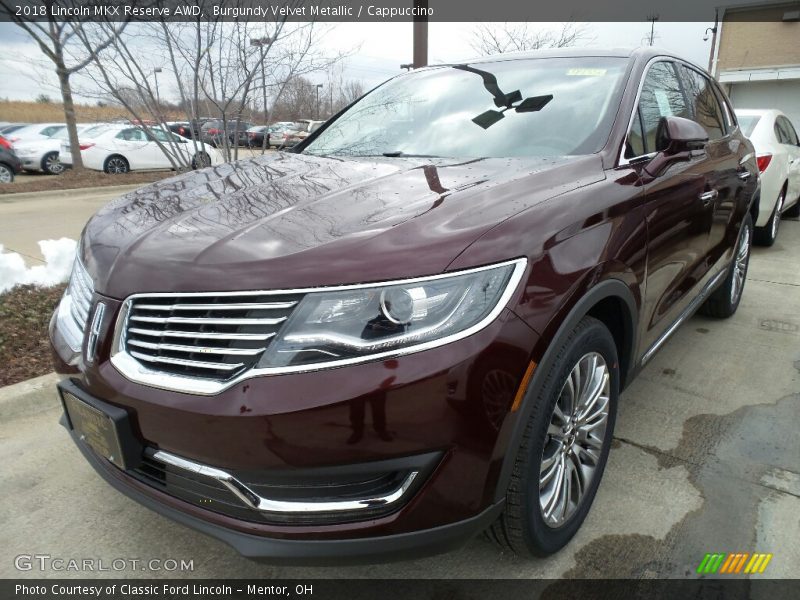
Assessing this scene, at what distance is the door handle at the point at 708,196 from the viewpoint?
115 inches

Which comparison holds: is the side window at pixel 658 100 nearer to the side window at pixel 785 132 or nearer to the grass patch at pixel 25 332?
the grass patch at pixel 25 332

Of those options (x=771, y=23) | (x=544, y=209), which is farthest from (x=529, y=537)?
(x=771, y=23)

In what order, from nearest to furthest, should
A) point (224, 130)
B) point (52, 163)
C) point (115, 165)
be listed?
1. point (224, 130)
2. point (115, 165)
3. point (52, 163)

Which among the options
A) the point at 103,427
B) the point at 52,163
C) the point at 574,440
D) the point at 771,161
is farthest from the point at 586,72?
the point at 52,163

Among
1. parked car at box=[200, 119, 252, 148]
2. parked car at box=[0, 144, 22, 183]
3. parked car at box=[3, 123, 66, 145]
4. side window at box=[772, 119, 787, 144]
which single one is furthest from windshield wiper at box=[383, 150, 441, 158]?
parked car at box=[3, 123, 66, 145]

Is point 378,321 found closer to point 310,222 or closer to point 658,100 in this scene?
point 310,222

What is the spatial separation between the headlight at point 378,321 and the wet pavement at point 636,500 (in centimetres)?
100

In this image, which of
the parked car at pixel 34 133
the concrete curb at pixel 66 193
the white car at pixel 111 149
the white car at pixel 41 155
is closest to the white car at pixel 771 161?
the concrete curb at pixel 66 193

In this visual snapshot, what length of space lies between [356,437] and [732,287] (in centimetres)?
384

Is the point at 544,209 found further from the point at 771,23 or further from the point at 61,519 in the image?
the point at 771,23

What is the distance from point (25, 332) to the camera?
3.77m

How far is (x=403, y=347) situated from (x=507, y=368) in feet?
0.97

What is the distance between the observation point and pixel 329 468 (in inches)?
57.0

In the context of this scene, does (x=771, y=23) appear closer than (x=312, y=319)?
No
